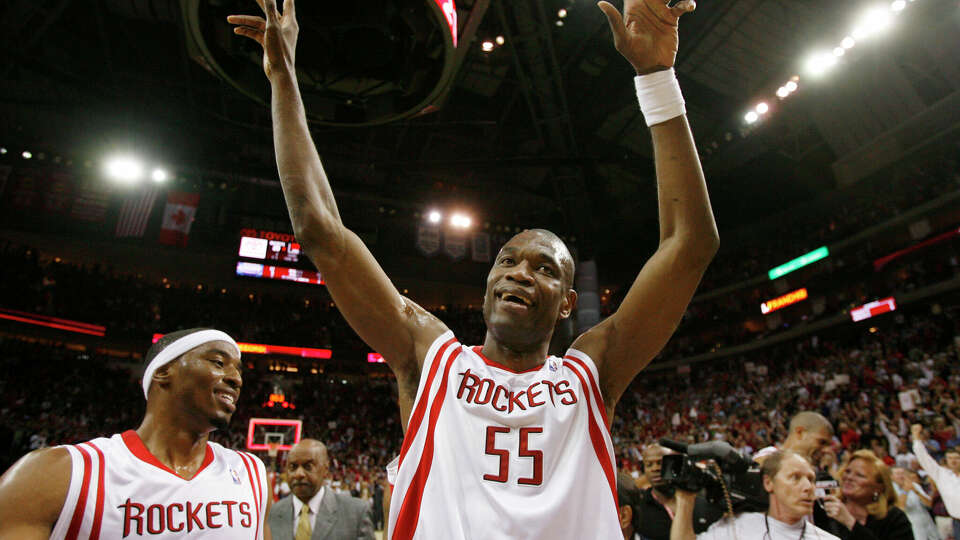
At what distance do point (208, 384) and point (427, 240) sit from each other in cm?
1620

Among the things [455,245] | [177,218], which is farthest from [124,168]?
[455,245]

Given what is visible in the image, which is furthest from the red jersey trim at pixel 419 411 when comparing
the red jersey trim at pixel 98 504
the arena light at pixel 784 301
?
the arena light at pixel 784 301

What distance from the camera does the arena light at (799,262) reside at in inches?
754

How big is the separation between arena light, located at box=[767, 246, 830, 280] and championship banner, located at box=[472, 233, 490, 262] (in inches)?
395

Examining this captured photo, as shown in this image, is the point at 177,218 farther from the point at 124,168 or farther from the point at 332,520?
the point at 332,520

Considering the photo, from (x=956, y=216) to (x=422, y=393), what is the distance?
2070cm

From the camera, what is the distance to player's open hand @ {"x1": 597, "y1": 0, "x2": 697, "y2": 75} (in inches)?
72.4

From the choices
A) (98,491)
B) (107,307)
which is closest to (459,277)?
(107,307)

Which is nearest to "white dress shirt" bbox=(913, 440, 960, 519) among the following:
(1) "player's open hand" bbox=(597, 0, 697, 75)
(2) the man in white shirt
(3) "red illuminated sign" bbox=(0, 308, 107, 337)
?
(2) the man in white shirt

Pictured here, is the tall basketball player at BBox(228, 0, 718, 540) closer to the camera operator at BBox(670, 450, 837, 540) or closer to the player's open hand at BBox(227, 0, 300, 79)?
the player's open hand at BBox(227, 0, 300, 79)

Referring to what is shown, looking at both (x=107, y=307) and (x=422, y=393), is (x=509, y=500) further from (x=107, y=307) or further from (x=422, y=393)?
(x=107, y=307)

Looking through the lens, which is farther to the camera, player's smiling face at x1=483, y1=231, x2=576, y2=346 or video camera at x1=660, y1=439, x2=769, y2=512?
video camera at x1=660, y1=439, x2=769, y2=512

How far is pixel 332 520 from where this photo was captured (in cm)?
417

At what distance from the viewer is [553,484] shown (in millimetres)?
1474
